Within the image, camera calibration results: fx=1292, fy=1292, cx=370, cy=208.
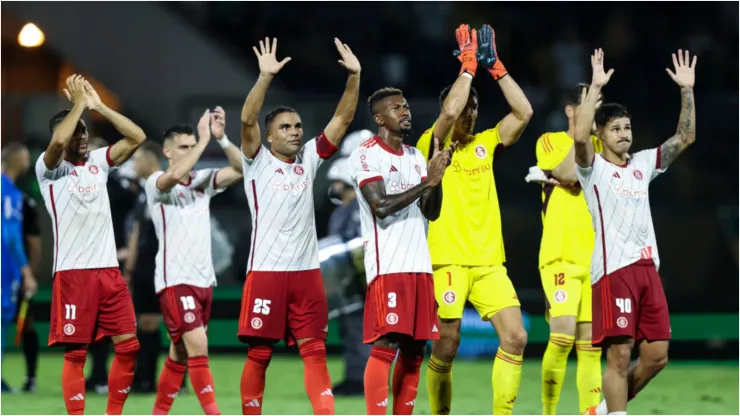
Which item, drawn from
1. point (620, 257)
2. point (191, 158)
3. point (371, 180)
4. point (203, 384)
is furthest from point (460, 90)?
point (203, 384)

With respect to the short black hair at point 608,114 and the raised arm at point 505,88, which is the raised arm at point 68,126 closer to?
the raised arm at point 505,88

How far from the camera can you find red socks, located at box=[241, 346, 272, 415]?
8070mm

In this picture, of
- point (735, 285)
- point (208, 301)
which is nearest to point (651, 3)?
point (735, 285)

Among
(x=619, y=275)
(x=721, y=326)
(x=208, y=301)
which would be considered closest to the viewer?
(x=619, y=275)

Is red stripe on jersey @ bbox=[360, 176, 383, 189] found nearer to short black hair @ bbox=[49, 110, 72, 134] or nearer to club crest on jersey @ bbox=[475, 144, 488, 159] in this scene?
club crest on jersey @ bbox=[475, 144, 488, 159]

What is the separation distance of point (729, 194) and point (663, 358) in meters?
7.99

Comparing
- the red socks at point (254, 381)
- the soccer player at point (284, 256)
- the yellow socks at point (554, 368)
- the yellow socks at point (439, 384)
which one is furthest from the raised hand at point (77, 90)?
the yellow socks at point (554, 368)

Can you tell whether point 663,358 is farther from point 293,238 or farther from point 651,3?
point 651,3

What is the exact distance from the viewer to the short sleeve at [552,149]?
8.96m

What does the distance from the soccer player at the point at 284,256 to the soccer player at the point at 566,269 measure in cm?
170

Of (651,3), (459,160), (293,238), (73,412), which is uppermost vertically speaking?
(651,3)

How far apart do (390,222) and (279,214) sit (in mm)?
807

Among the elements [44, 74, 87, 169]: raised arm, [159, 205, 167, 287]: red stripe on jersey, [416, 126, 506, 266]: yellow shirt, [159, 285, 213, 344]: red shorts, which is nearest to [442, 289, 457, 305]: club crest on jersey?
[416, 126, 506, 266]: yellow shirt

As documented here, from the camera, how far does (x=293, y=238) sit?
8.06 metres
